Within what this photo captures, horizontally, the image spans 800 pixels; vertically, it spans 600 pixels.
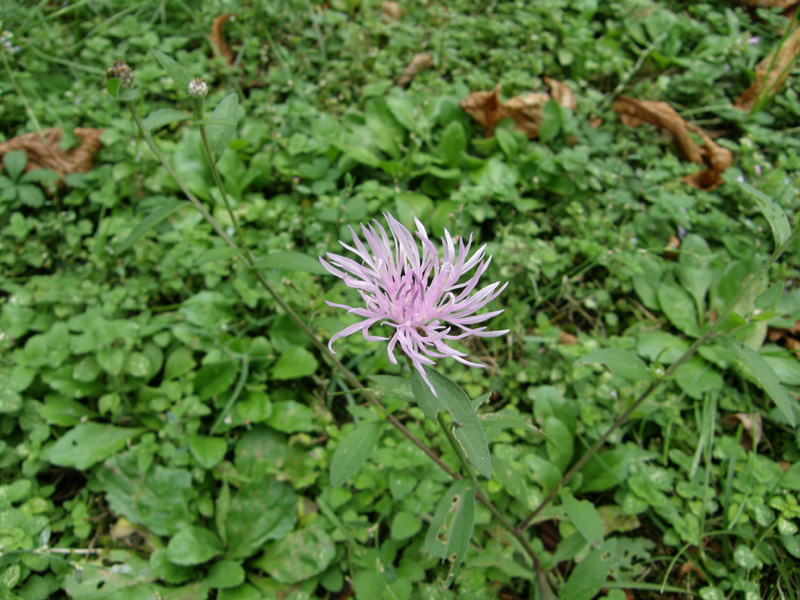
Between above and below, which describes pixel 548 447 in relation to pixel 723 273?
below

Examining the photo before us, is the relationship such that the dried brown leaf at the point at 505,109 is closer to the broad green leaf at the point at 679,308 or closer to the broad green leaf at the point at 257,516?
the broad green leaf at the point at 679,308

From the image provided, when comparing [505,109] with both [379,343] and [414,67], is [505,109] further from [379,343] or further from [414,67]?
[379,343]

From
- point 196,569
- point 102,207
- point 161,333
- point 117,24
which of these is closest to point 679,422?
point 196,569

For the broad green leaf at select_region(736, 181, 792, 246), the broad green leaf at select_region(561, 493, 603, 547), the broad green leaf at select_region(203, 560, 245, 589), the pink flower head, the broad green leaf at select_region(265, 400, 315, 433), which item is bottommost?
the broad green leaf at select_region(203, 560, 245, 589)

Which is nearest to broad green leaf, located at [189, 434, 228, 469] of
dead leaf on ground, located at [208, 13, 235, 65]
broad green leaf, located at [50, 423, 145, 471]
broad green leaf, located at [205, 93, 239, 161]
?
broad green leaf, located at [50, 423, 145, 471]

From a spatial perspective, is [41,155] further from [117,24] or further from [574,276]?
[574,276]

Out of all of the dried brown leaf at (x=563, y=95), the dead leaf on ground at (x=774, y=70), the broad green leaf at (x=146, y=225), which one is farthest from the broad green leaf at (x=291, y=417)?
the dead leaf on ground at (x=774, y=70)

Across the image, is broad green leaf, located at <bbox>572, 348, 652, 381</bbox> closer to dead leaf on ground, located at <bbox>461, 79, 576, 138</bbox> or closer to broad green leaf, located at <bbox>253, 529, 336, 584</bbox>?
broad green leaf, located at <bbox>253, 529, 336, 584</bbox>
